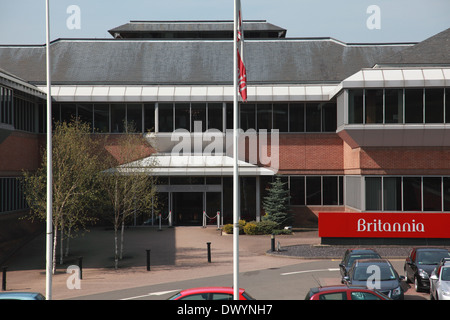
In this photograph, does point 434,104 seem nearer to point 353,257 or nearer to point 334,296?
point 353,257

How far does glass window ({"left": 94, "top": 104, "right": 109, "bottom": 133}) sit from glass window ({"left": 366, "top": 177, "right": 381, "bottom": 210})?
62.5 feet

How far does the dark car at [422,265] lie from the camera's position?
1848 centimetres

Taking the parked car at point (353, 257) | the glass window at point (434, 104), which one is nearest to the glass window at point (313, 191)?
the glass window at point (434, 104)

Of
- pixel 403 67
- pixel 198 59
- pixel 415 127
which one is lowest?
pixel 415 127

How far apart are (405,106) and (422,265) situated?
43.8 feet

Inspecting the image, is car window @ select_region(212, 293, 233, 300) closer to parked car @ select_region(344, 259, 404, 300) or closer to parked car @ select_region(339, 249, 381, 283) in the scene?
parked car @ select_region(344, 259, 404, 300)

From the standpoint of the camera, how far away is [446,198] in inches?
1240

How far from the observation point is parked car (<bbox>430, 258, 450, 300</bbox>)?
15.5m

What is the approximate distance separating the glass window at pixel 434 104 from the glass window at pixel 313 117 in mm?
9580
